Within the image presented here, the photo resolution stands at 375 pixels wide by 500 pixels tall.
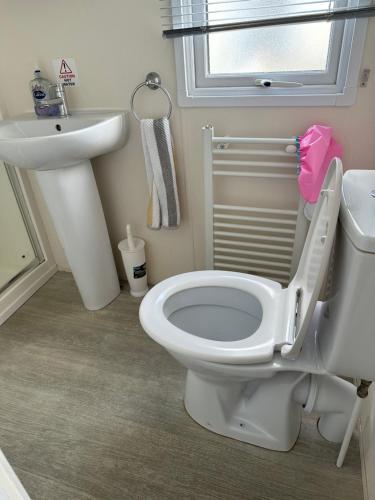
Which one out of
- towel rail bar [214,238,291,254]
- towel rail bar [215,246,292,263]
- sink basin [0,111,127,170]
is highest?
sink basin [0,111,127,170]

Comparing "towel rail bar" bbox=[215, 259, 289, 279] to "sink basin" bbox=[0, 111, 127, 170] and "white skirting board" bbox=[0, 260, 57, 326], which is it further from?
"white skirting board" bbox=[0, 260, 57, 326]

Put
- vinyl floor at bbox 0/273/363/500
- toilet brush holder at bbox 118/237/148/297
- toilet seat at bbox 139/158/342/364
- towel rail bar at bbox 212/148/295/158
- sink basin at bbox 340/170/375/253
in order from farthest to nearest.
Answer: toilet brush holder at bbox 118/237/148/297 < towel rail bar at bbox 212/148/295/158 < vinyl floor at bbox 0/273/363/500 < toilet seat at bbox 139/158/342/364 < sink basin at bbox 340/170/375/253

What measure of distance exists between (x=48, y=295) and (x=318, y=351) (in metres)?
1.55

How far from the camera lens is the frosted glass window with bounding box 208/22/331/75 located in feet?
4.13

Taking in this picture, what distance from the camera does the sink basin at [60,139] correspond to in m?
1.25

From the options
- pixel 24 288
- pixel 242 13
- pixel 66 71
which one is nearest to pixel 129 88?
pixel 66 71

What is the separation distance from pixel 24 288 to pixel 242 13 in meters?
1.70

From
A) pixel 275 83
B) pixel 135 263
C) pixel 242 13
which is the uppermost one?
pixel 242 13

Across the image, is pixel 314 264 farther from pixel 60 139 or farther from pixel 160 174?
pixel 60 139

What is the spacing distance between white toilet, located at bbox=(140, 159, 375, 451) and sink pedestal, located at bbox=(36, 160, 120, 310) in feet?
2.05

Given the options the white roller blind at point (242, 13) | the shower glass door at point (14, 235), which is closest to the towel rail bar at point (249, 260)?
the white roller blind at point (242, 13)

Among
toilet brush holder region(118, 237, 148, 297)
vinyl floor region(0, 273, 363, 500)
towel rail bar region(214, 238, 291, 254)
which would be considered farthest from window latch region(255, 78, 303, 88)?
vinyl floor region(0, 273, 363, 500)

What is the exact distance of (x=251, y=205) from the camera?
1.55m

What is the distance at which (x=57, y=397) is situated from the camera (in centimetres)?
139
